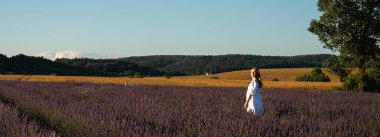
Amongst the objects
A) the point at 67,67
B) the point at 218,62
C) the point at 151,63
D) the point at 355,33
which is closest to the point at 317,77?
the point at 355,33

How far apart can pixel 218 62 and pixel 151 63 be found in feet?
60.7

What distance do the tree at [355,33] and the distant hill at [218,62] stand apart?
278ft

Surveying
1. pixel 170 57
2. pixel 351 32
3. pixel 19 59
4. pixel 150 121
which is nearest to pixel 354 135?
pixel 150 121

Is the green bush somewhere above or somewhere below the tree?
below

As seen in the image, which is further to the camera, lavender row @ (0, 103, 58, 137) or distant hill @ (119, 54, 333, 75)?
distant hill @ (119, 54, 333, 75)

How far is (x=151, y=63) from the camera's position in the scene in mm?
138125

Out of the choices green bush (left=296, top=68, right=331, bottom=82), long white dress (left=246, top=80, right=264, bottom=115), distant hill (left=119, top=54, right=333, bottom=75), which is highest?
distant hill (left=119, top=54, right=333, bottom=75)

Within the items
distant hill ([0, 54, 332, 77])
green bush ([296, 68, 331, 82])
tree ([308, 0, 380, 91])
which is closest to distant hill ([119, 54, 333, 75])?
distant hill ([0, 54, 332, 77])

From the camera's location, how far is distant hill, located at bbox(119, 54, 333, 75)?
118 meters

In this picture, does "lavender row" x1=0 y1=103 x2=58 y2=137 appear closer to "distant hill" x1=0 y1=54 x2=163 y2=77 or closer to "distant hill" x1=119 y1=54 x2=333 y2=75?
"distant hill" x1=0 y1=54 x2=163 y2=77

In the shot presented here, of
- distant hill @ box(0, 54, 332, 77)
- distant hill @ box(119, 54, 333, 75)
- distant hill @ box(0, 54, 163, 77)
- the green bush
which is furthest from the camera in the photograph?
distant hill @ box(119, 54, 333, 75)

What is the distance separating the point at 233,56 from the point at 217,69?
19695 mm

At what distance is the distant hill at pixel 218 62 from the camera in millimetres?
118000

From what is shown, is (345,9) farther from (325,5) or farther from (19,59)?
(19,59)
